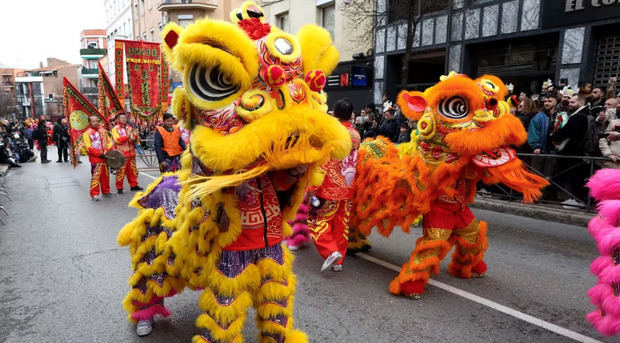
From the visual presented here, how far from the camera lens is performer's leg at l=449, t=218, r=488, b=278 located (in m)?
3.68

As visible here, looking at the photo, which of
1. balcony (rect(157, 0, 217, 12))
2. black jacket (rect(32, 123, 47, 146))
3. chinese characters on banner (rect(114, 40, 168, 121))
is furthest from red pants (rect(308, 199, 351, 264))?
balcony (rect(157, 0, 217, 12))

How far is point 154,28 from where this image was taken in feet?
108

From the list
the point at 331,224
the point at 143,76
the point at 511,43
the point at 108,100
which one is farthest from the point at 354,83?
the point at 331,224

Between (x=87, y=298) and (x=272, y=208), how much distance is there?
2.52 metres

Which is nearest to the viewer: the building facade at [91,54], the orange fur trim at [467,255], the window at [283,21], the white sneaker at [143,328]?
the white sneaker at [143,328]

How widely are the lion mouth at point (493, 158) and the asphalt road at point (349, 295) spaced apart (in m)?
1.25

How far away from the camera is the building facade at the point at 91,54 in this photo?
68000 millimetres

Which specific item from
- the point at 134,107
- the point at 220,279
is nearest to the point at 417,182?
the point at 220,279

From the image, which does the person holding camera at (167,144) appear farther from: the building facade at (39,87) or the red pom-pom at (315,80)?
the building facade at (39,87)

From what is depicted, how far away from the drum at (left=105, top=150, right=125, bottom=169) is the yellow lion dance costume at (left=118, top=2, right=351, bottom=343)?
6828mm

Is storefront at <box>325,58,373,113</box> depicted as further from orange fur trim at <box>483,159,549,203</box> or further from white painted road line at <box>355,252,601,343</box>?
orange fur trim at <box>483,159,549,203</box>

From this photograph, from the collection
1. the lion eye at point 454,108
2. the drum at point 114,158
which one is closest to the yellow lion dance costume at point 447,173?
the lion eye at point 454,108

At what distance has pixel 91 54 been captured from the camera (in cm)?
7019

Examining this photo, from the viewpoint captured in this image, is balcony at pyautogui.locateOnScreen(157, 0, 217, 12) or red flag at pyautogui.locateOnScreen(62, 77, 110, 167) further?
balcony at pyautogui.locateOnScreen(157, 0, 217, 12)
